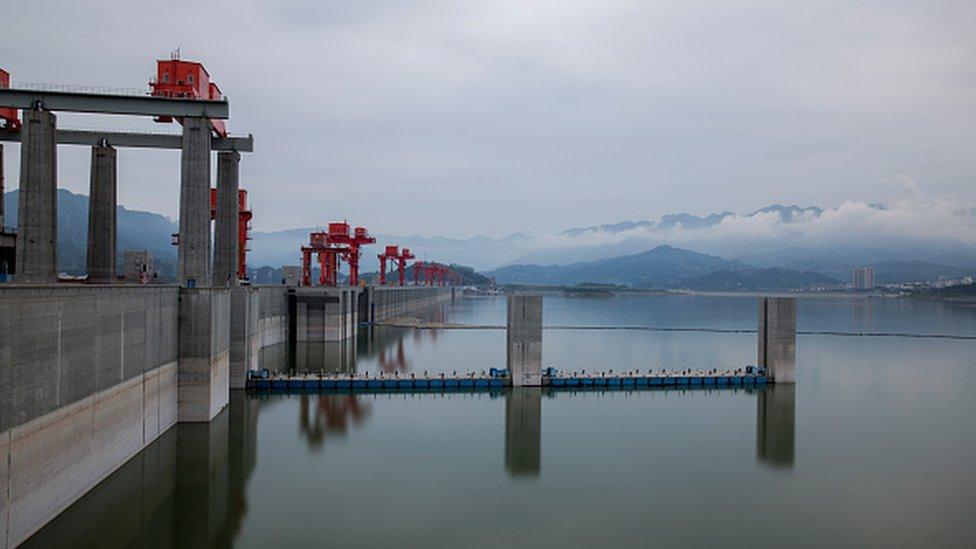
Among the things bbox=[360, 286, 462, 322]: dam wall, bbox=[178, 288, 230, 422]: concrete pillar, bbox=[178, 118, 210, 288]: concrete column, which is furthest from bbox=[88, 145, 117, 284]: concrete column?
bbox=[360, 286, 462, 322]: dam wall

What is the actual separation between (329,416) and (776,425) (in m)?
17.4

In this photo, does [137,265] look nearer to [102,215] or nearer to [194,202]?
[102,215]

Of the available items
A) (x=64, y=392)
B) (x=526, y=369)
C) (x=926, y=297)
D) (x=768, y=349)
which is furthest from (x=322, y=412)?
(x=926, y=297)

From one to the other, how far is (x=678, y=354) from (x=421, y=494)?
3640 centimetres

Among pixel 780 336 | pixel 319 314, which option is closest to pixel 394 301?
pixel 319 314

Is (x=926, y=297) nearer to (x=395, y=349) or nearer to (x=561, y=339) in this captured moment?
(x=561, y=339)

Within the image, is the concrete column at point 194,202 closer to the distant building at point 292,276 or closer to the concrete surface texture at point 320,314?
the concrete surface texture at point 320,314

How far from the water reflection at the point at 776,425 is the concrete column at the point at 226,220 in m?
24.1

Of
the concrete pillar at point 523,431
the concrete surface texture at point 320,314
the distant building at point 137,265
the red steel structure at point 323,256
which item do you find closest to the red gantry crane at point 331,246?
the red steel structure at point 323,256

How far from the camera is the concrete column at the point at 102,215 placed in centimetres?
2912

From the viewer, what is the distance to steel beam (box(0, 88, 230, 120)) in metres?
23.9

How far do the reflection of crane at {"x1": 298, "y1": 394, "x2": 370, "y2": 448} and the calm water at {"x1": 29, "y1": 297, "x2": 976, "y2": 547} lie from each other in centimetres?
12

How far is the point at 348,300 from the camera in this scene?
182ft

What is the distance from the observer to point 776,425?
27219 millimetres
